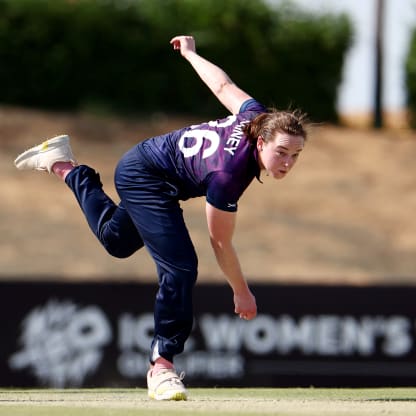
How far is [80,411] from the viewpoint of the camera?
6062mm

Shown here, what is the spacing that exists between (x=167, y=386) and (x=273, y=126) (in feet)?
4.83

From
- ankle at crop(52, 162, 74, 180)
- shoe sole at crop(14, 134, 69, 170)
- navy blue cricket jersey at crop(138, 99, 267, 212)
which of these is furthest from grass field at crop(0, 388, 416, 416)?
shoe sole at crop(14, 134, 69, 170)

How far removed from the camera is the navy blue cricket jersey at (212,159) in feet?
21.2

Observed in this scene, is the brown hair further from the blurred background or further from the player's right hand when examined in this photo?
the blurred background

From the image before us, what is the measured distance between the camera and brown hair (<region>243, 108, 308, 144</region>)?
6.55 meters

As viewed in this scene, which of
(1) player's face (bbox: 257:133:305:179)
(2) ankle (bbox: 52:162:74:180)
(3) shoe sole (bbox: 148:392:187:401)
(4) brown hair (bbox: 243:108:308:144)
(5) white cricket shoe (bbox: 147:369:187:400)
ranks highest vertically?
(4) brown hair (bbox: 243:108:308:144)

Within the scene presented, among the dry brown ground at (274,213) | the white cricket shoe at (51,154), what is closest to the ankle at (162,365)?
the white cricket shoe at (51,154)

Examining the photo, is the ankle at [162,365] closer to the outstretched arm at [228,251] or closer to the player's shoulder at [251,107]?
the outstretched arm at [228,251]

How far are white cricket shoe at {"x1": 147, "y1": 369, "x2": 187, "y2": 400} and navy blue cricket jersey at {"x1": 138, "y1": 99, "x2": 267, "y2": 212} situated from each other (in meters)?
0.95

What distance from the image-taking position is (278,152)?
6.52 meters

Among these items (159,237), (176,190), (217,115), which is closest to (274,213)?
(217,115)

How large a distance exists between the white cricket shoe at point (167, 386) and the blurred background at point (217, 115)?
11466 mm

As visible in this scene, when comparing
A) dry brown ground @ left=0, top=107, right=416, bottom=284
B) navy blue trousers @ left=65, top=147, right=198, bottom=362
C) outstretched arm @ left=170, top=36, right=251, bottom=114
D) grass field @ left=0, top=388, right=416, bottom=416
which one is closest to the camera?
grass field @ left=0, top=388, right=416, bottom=416

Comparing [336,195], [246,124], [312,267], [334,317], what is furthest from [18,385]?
[336,195]
